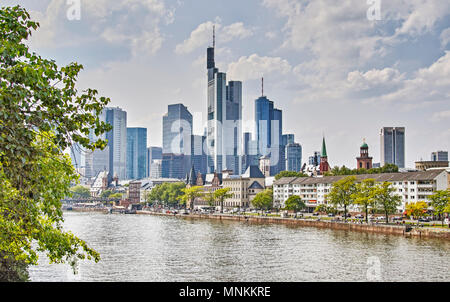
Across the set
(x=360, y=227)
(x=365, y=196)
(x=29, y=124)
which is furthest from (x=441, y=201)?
(x=29, y=124)

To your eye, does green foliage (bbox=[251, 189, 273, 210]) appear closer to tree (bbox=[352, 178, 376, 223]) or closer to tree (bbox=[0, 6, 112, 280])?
tree (bbox=[352, 178, 376, 223])

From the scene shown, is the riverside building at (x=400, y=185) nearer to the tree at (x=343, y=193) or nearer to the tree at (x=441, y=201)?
the tree at (x=343, y=193)

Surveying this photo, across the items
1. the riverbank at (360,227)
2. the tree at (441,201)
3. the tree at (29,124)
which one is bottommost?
the riverbank at (360,227)

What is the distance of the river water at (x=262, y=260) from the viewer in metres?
41.1

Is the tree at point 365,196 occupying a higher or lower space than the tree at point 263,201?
higher

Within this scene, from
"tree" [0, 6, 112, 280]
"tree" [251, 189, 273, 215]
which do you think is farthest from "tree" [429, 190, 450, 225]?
"tree" [0, 6, 112, 280]

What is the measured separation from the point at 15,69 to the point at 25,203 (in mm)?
5488

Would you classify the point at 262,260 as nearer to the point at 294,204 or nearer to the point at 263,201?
Answer: the point at 294,204

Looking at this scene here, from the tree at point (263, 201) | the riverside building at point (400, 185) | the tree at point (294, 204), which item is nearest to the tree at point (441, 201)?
the riverside building at point (400, 185)

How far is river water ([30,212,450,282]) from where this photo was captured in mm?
41062

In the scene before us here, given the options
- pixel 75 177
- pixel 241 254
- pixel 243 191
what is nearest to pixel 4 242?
pixel 75 177

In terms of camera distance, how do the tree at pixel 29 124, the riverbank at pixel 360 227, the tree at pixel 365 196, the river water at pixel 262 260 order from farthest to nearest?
the tree at pixel 365 196 → the riverbank at pixel 360 227 → the river water at pixel 262 260 → the tree at pixel 29 124

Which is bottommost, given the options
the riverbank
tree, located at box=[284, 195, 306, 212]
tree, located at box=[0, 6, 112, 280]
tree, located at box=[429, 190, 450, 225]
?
the riverbank
